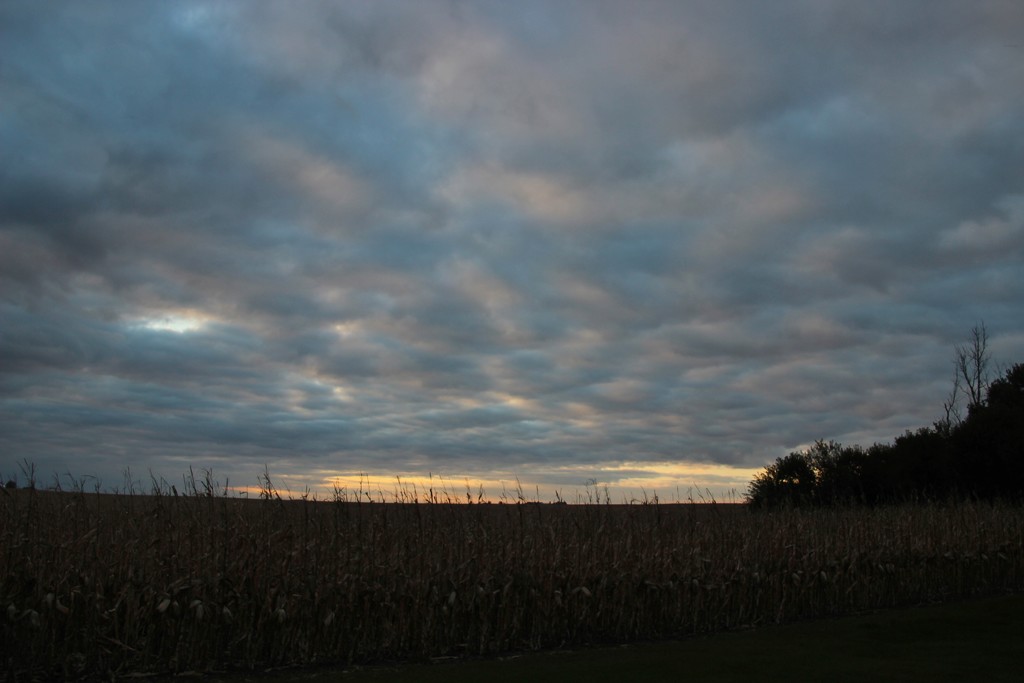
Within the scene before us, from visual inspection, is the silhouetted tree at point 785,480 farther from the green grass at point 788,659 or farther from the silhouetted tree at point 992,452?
the green grass at point 788,659

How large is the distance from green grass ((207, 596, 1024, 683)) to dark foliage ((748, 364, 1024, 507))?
65.3 feet

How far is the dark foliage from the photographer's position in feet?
121

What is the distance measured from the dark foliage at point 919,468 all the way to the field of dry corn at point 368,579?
57.2 ft

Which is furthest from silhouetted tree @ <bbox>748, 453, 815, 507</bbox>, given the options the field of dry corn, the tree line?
the field of dry corn

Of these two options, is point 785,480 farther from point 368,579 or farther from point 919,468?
point 368,579

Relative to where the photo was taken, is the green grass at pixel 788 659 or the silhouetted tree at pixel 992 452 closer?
the green grass at pixel 788 659

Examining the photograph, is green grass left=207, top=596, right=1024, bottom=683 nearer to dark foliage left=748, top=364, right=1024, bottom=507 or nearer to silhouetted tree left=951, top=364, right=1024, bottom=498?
dark foliage left=748, top=364, right=1024, bottom=507

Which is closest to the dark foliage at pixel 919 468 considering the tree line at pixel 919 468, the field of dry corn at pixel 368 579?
the tree line at pixel 919 468

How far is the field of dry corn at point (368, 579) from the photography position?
11680 millimetres

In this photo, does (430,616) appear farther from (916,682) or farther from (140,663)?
(916,682)

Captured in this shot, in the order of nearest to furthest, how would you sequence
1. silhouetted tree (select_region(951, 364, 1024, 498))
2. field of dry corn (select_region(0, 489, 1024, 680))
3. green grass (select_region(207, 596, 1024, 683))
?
green grass (select_region(207, 596, 1024, 683)) < field of dry corn (select_region(0, 489, 1024, 680)) < silhouetted tree (select_region(951, 364, 1024, 498))

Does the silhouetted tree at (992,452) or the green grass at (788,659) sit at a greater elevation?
the silhouetted tree at (992,452)

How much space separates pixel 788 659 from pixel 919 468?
3262 centimetres

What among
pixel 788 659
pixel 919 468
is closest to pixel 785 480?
pixel 919 468
